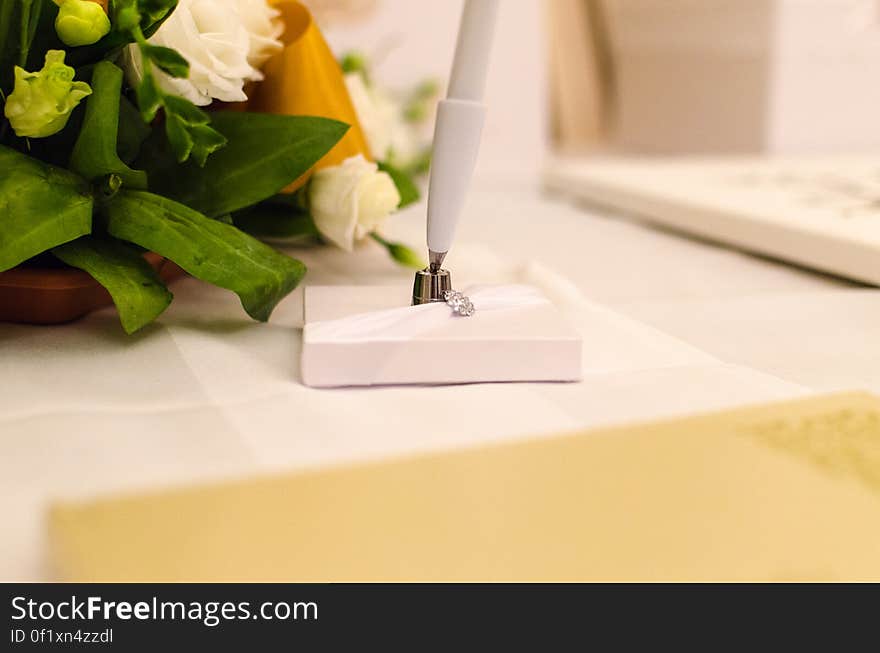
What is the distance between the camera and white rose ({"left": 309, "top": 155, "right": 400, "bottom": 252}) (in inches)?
22.6

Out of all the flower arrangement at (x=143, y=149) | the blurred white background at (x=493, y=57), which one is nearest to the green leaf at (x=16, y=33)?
the flower arrangement at (x=143, y=149)

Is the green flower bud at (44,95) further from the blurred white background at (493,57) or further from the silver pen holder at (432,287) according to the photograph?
the blurred white background at (493,57)

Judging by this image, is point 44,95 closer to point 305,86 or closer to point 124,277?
point 124,277

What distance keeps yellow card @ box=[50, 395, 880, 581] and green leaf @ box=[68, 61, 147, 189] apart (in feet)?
0.70

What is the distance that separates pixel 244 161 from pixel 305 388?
169mm

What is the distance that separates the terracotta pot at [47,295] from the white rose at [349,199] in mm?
141

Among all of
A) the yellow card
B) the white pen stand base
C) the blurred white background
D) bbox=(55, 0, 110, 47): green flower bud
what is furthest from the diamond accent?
the blurred white background

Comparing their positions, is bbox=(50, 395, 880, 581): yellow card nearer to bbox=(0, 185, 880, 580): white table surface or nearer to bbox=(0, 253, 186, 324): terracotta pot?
bbox=(0, 185, 880, 580): white table surface

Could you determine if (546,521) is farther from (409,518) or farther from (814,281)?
(814,281)

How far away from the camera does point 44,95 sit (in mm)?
440

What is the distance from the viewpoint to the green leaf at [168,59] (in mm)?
389

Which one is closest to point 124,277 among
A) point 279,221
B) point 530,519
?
point 279,221

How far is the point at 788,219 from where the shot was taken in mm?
773
